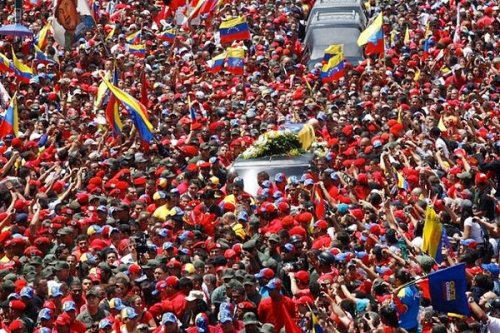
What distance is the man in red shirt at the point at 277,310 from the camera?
13.7 metres

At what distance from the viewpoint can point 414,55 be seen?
2680 cm

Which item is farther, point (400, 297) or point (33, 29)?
point (33, 29)

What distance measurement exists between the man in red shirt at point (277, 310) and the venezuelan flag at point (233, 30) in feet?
45.3

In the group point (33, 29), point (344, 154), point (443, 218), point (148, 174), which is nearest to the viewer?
point (443, 218)

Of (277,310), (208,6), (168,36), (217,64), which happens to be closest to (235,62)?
(217,64)

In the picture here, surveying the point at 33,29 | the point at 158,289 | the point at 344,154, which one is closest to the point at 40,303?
the point at 158,289

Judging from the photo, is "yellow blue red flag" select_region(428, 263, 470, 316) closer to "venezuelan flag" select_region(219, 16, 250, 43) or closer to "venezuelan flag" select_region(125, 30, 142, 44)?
"venezuelan flag" select_region(219, 16, 250, 43)

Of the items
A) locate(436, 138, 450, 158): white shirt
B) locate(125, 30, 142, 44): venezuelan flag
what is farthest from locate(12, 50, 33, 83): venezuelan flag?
locate(436, 138, 450, 158): white shirt

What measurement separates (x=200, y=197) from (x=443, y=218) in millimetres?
3078

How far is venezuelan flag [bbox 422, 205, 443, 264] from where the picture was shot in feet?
50.3

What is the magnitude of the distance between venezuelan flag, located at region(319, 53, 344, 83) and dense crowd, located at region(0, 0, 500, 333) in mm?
258

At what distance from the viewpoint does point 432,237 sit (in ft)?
50.3

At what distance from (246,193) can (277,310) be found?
429cm

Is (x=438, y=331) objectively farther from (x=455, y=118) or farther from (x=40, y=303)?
(x=455, y=118)
